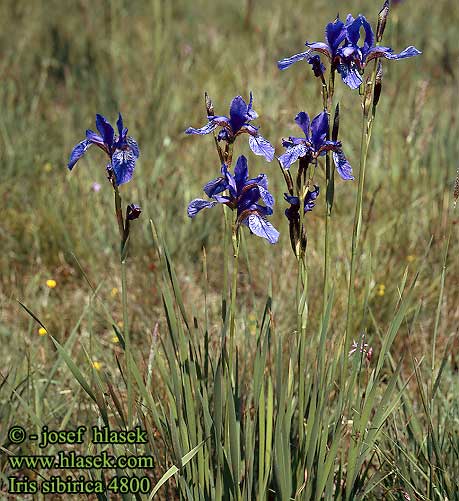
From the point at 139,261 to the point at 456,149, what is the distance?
66.8 inches

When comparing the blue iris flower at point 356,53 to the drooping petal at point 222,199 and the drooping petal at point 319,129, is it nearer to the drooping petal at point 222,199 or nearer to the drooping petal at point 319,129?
the drooping petal at point 319,129

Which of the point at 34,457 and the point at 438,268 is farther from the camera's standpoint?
the point at 438,268

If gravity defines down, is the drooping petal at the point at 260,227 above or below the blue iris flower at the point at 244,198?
below

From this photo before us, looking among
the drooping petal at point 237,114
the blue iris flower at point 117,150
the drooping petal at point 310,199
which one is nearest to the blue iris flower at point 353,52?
the drooping petal at point 237,114

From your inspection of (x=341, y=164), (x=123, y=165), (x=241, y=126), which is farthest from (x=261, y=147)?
(x=123, y=165)

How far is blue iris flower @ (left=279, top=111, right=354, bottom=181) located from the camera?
1433 mm

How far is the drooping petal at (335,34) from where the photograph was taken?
1441mm

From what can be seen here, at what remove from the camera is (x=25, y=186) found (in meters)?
3.56

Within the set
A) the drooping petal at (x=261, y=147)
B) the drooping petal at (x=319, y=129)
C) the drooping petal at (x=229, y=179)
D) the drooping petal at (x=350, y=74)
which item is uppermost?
the drooping petal at (x=350, y=74)

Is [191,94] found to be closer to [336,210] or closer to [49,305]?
[336,210]

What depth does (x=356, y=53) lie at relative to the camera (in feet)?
4.73

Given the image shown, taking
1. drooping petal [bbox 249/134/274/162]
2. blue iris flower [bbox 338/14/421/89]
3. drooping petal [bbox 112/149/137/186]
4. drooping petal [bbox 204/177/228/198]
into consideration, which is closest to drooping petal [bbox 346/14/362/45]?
blue iris flower [bbox 338/14/421/89]

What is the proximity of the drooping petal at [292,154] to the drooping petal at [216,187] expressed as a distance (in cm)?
12

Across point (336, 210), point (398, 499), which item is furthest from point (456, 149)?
point (398, 499)
